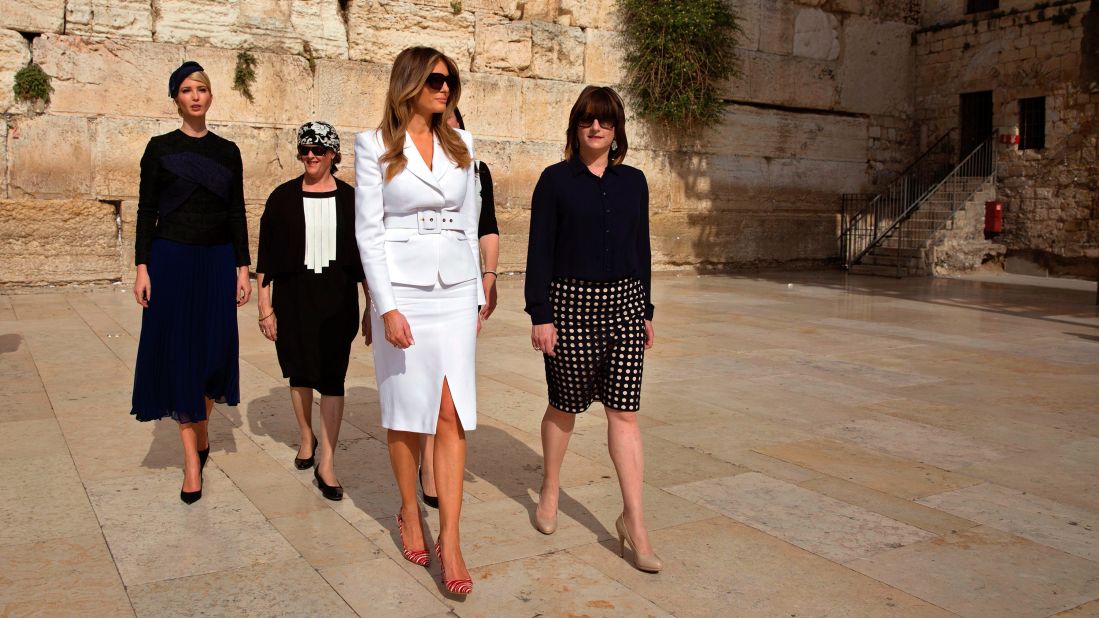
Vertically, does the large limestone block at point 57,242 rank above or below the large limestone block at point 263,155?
below

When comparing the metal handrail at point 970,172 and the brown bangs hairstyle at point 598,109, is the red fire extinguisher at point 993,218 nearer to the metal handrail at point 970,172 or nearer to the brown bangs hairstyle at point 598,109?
the metal handrail at point 970,172

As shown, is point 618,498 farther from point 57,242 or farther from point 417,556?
point 57,242

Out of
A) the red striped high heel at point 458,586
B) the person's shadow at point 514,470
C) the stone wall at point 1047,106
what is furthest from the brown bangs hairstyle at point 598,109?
the stone wall at point 1047,106

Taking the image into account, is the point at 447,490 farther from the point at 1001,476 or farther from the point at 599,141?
the point at 1001,476

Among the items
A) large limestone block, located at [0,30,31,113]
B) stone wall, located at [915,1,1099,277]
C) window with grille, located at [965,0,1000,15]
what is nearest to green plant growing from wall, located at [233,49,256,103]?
large limestone block, located at [0,30,31,113]

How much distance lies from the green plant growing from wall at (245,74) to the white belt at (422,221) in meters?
9.14

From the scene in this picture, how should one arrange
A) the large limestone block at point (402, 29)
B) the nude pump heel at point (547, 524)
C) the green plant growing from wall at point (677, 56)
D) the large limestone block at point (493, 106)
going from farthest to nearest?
1. the green plant growing from wall at point (677, 56)
2. the large limestone block at point (493, 106)
3. the large limestone block at point (402, 29)
4. the nude pump heel at point (547, 524)

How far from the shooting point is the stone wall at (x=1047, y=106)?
49.1 ft

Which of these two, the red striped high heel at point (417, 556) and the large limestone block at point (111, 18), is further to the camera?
the large limestone block at point (111, 18)

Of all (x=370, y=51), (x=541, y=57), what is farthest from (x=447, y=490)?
(x=541, y=57)

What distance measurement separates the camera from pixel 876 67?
16969 millimetres

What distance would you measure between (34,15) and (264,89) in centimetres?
245

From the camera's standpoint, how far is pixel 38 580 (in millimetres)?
3318

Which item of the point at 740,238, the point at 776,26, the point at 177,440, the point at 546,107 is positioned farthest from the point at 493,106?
the point at 177,440
